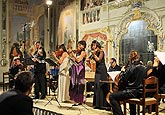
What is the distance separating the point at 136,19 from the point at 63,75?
4.31 meters

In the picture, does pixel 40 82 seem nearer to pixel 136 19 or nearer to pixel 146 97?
pixel 146 97

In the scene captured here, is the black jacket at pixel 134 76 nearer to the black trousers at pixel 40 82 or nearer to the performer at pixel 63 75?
the performer at pixel 63 75

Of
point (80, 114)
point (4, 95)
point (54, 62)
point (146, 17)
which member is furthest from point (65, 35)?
point (4, 95)

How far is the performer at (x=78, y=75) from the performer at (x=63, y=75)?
228mm

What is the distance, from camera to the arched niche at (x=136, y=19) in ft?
30.9

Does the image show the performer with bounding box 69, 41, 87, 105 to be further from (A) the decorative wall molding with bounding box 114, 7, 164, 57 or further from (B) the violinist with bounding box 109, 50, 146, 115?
(A) the decorative wall molding with bounding box 114, 7, 164, 57

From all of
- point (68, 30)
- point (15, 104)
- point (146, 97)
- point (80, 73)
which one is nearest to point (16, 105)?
point (15, 104)

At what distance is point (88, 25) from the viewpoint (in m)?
12.6

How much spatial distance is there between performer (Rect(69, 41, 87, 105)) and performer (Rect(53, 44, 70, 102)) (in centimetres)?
23

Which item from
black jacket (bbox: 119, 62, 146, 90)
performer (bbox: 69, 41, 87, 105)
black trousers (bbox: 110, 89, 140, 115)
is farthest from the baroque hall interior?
black trousers (bbox: 110, 89, 140, 115)

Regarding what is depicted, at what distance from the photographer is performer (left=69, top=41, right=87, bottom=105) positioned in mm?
6768

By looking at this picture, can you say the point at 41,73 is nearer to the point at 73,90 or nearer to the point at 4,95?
the point at 73,90

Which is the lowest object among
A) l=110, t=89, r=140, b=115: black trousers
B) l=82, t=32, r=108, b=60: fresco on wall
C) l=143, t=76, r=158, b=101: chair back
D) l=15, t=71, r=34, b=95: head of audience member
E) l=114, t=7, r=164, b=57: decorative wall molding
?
l=110, t=89, r=140, b=115: black trousers

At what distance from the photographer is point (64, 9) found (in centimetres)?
1444
